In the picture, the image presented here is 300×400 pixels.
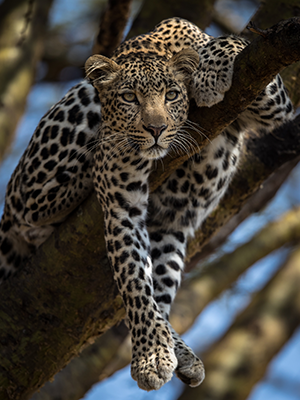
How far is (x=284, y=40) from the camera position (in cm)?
374

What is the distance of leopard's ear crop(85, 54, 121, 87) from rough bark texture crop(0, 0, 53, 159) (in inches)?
122

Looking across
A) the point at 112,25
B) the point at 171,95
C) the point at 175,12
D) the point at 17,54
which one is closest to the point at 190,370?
the point at 171,95

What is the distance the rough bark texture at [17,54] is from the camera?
785cm

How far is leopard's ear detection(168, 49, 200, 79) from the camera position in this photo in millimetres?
4816

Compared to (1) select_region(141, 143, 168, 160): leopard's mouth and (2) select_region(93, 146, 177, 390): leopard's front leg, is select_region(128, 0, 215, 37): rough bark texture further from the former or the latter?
(1) select_region(141, 143, 168, 160): leopard's mouth

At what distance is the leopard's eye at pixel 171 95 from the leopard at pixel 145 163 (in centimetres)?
1

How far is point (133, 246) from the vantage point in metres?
4.91

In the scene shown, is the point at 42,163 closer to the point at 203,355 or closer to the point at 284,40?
the point at 284,40

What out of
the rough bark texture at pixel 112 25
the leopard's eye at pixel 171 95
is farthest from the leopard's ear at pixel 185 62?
the rough bark texture at pixel 112 25

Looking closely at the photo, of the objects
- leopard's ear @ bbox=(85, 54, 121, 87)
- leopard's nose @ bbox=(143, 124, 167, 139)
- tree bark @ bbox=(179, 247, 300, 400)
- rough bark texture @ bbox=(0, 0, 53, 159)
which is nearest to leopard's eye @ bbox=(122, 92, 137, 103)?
leopard's ear @ bbox=(85, 54, 121, 87)

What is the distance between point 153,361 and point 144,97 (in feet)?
6.93

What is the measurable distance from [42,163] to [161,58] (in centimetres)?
155

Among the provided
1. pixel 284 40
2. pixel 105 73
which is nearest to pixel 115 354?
pixel 105 73

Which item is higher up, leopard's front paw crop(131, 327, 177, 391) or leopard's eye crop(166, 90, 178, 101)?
leopard's eye crop(166, 90, 178, 101)
